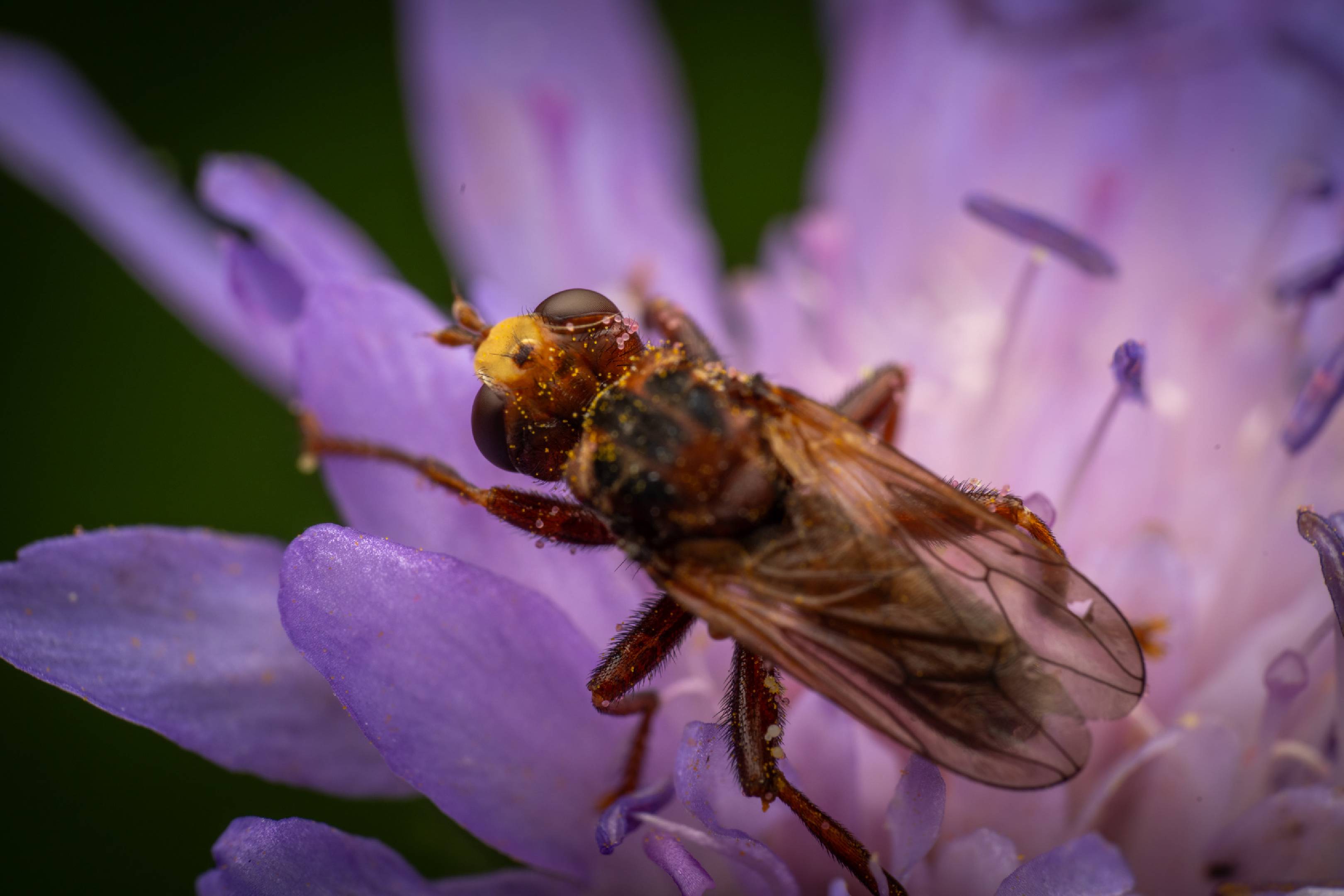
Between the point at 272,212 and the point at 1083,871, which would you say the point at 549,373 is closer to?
the point at 272,212

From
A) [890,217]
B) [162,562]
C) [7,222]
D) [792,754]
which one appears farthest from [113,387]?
[792,754]

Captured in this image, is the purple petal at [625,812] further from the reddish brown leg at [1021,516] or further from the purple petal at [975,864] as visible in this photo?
the reddish brown leg at [1021,516]

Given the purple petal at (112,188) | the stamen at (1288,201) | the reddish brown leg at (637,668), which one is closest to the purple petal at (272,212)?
the purple petal at (112,188)

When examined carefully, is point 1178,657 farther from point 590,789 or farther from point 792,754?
point 590,789

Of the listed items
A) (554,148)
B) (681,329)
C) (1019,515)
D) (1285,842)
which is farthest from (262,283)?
(1285,842)

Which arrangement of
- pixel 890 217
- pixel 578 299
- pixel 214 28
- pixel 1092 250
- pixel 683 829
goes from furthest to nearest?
pixel 214 28
pixel 890 217
pixel 1092 250
pixel 578 299
pixel 683 829

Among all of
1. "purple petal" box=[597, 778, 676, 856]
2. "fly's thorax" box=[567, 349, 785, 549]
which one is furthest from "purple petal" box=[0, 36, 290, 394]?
"purple petal" box=[597, 778, 676, 856]
